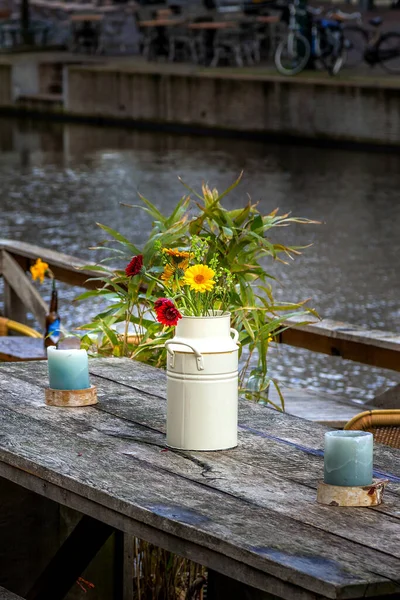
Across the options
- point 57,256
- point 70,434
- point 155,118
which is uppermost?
point 70,434

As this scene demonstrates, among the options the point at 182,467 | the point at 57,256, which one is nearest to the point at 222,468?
the point at 182,467

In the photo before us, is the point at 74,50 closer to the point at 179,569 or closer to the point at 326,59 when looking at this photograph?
the point at 326,59

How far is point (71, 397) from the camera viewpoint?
315 centimetres

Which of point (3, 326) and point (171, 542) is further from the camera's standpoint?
point (3, 326)

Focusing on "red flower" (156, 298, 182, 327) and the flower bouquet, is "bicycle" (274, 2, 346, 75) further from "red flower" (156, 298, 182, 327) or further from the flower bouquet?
"red flower" (156, 298, 182, 327)

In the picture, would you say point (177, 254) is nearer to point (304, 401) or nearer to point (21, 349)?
point (304, 401)

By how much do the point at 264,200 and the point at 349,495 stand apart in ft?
42.7

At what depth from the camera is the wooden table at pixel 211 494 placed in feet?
7.24

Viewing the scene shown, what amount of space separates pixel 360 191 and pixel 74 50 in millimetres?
16589

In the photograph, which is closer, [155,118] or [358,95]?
[358,95]

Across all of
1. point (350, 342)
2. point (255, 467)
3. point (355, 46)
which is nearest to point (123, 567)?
point (255, 467)

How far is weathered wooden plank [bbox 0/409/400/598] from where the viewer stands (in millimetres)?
2152

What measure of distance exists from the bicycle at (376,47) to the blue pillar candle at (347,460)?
2038 cm

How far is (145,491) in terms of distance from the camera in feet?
8.30
